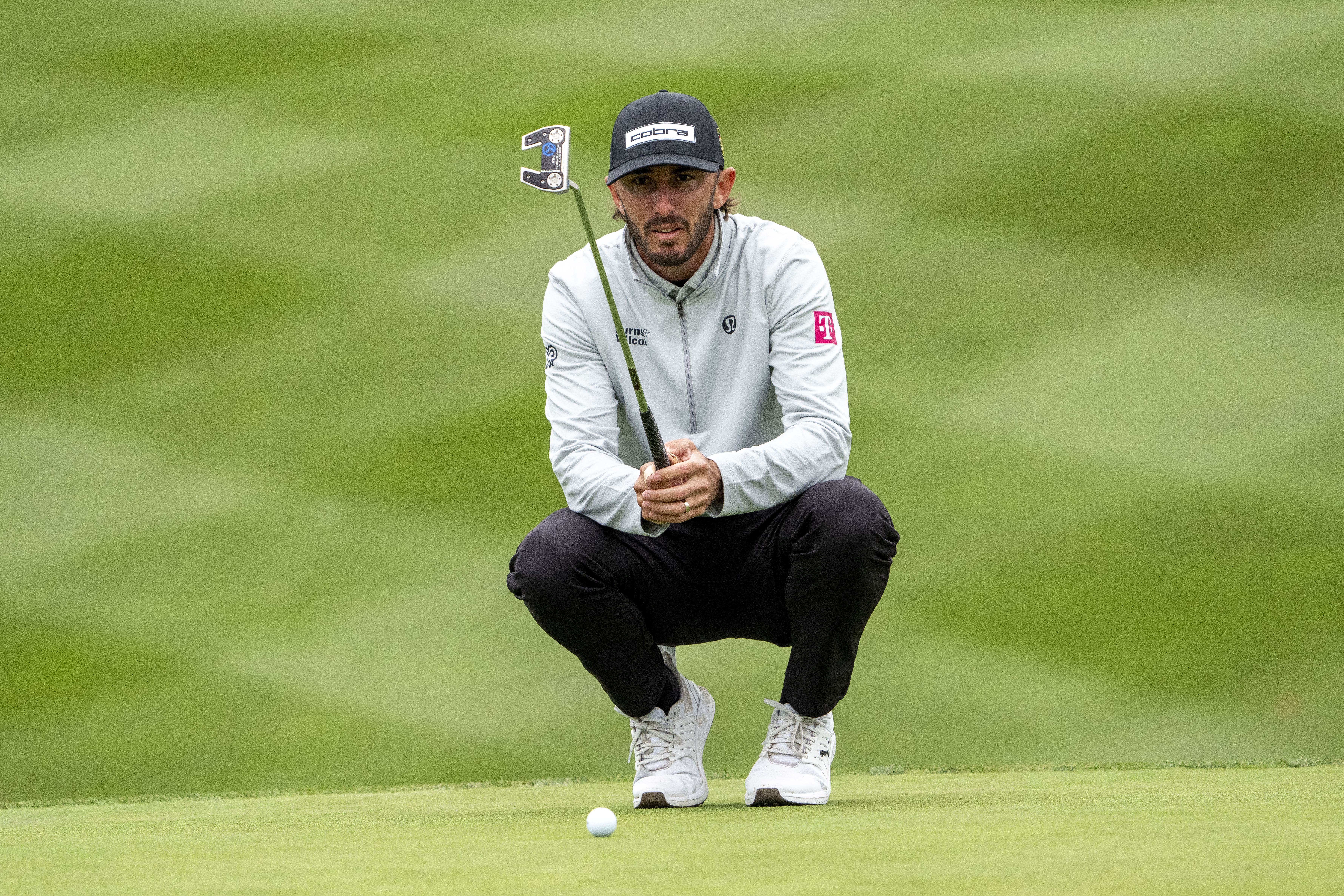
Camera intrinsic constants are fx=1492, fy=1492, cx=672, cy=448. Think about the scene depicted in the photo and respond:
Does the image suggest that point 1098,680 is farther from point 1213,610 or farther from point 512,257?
point 512,257

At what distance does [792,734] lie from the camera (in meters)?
2.14

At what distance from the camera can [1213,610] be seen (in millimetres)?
3221

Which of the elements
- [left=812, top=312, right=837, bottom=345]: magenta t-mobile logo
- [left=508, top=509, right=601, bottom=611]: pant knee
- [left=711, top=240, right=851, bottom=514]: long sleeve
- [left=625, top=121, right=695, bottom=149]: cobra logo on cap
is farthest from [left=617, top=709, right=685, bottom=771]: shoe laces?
[left=625, top=121, right=695, bottom=149]: cobra logo on cap

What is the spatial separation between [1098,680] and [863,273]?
1452 millimetres

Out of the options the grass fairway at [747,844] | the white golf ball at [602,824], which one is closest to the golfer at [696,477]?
the grass fairway at [747,844]

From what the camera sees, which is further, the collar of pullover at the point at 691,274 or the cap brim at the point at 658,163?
the collar of pullover at the point at 691,274

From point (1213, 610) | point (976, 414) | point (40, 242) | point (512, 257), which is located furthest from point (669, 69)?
point (1213, 610)

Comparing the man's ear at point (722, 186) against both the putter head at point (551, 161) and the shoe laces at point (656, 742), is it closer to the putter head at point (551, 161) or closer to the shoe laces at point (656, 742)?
the putter head at point (551, 161)

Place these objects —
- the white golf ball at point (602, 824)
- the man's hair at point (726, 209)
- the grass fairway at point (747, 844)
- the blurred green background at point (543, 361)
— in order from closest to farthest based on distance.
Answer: the grass fairway at point (747, 844), the white golf ball at point (602, 824), the man's hair at point (726, 209), the blurred green background at point (543, 361)

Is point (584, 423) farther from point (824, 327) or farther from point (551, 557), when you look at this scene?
point (824, 327)

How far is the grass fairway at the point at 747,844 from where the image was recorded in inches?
53.5

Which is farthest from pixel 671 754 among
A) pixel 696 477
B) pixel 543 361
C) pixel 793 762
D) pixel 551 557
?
pixel 543 361

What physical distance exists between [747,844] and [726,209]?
3.58 feet

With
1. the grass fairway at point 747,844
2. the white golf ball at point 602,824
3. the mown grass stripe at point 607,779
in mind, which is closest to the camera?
the grass fairway at point 747,844
